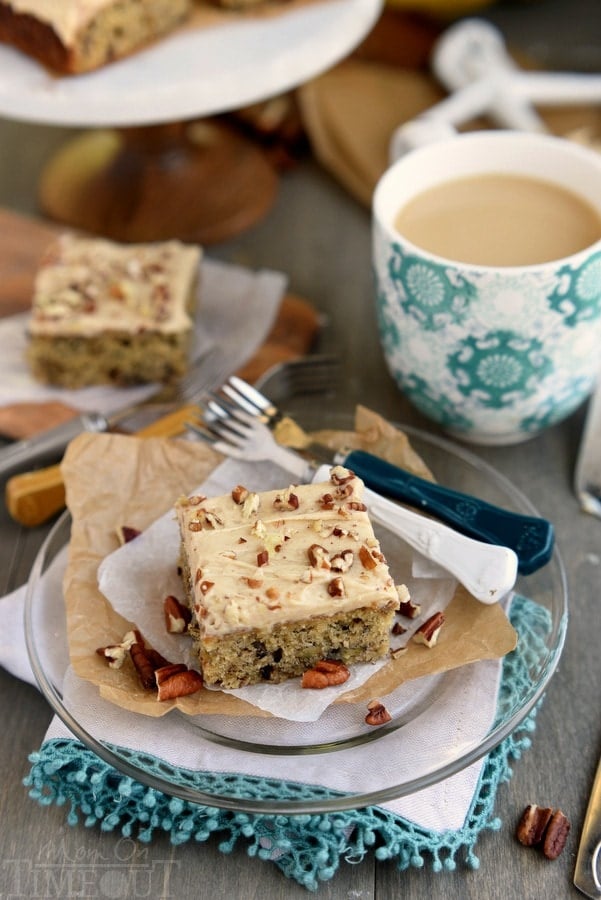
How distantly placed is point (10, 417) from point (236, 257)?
2.36 feet

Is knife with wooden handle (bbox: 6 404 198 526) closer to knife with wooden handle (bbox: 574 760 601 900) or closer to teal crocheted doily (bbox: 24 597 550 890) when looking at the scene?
teal crocheted doily (bbox: 24 597 550 890)

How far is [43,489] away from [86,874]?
2.14 feet

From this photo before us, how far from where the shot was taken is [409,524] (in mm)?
1482

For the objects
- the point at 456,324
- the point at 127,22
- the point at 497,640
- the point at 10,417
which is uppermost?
the point at 127,22

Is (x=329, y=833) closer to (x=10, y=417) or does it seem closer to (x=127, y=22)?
(x=10, y=417)

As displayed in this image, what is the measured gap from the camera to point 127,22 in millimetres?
2164

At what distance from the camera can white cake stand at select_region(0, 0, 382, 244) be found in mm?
2006

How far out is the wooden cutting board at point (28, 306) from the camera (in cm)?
197

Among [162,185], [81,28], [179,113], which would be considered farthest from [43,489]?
[162,185]

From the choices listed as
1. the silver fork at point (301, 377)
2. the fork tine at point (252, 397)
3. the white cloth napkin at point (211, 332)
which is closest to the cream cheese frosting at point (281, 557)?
the fork tine at point (252, 397)

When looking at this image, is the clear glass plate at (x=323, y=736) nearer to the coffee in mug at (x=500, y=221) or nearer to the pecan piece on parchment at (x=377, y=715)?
the pecan piece on parchment at (x=377, y=715)

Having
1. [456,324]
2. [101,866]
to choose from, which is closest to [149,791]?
[101,866]

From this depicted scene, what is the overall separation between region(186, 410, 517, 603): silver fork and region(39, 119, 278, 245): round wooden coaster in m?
0.89

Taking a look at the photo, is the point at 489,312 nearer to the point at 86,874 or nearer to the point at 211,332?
the point at 211,332
